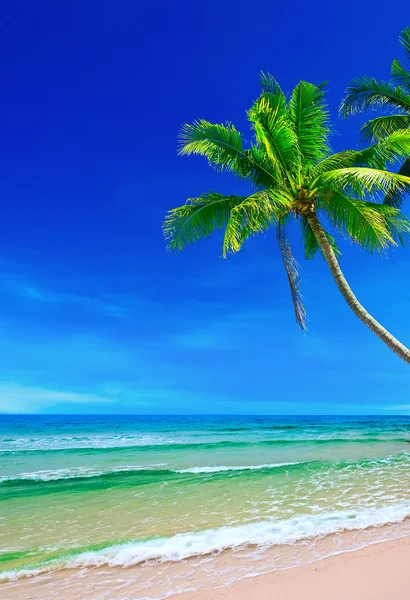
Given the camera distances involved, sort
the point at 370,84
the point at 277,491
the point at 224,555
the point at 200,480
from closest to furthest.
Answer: the point at 224,555, the point at 277,491, the point at 200,480, the point at 370,84

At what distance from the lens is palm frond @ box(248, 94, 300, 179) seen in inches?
332

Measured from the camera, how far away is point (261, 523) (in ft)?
19.5

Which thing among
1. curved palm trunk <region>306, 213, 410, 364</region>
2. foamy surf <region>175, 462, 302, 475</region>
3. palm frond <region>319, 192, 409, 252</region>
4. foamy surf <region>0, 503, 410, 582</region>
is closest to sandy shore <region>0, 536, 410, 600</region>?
foamy surf <region>0, 503, 410, 582</region>

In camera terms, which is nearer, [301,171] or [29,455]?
[301,171]

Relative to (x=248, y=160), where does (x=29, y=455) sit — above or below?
below

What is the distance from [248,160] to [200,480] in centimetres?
818

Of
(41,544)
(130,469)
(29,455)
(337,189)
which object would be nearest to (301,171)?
(337,189)

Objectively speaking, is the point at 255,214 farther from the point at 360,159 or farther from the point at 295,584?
the point at 295,584

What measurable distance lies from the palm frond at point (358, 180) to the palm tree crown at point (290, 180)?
0.02 m

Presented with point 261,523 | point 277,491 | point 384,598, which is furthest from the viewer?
point 277,491

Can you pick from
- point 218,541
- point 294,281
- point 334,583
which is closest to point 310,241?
point 294,281

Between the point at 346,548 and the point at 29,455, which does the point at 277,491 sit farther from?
the point at 29,455

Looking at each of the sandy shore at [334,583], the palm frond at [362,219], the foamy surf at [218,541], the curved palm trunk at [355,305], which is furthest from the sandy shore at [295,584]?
the palm frond at [362,219]

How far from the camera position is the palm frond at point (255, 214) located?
8.30 metres
